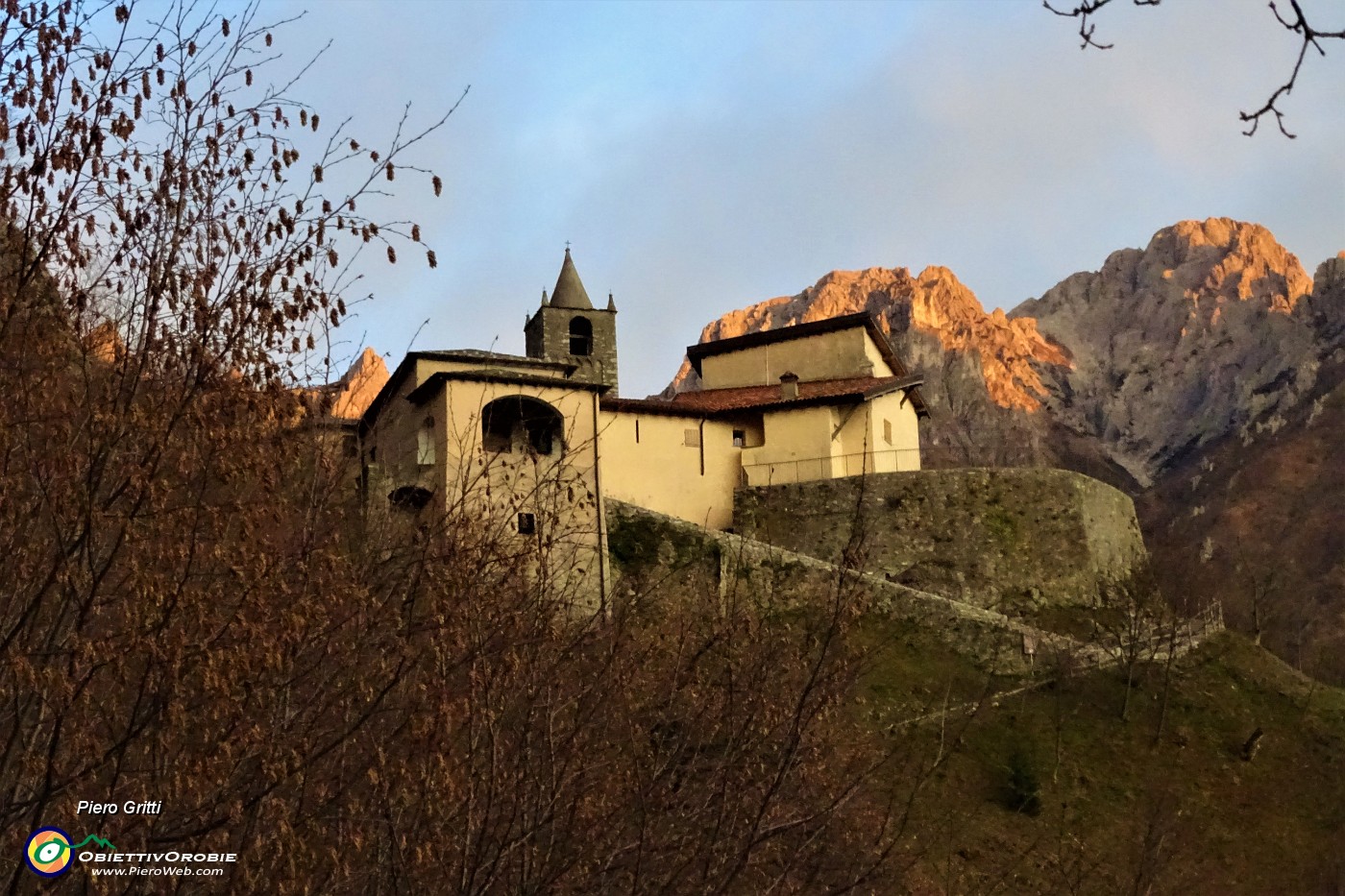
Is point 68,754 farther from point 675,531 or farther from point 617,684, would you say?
point 675,531

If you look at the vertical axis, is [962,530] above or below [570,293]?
below

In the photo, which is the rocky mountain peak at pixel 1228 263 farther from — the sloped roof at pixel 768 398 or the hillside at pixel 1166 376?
the sloped roof at pixel 768 398

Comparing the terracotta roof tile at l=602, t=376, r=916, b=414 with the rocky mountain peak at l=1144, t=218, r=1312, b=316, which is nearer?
the terracotta roof tile at l=602, t=376, r=916, b=414

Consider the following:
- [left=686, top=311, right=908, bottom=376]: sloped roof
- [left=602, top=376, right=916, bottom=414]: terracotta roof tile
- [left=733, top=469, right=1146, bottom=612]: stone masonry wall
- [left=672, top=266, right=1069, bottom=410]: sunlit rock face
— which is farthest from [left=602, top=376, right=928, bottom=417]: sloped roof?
[left=672, top=266, right=1069, bottom=410]: sunlit rock face

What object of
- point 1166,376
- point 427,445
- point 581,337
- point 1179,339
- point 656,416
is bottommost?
point 427,445

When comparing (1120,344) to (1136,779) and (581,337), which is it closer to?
(581,337)

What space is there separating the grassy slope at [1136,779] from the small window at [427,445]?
1028 cm

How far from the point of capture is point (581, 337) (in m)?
43.2

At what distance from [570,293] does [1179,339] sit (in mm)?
104693

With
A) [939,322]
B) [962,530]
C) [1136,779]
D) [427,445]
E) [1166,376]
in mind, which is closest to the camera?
[1136,779]

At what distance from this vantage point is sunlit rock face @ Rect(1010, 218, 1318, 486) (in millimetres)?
118625

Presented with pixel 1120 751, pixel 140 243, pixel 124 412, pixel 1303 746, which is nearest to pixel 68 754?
pixel 124 412

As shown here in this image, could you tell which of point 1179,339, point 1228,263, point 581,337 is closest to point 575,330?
point 581,337

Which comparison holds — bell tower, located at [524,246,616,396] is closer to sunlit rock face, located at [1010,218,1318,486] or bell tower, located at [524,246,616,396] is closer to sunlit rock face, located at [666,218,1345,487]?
sunlit rock face, located at [666,218,1345,487]
